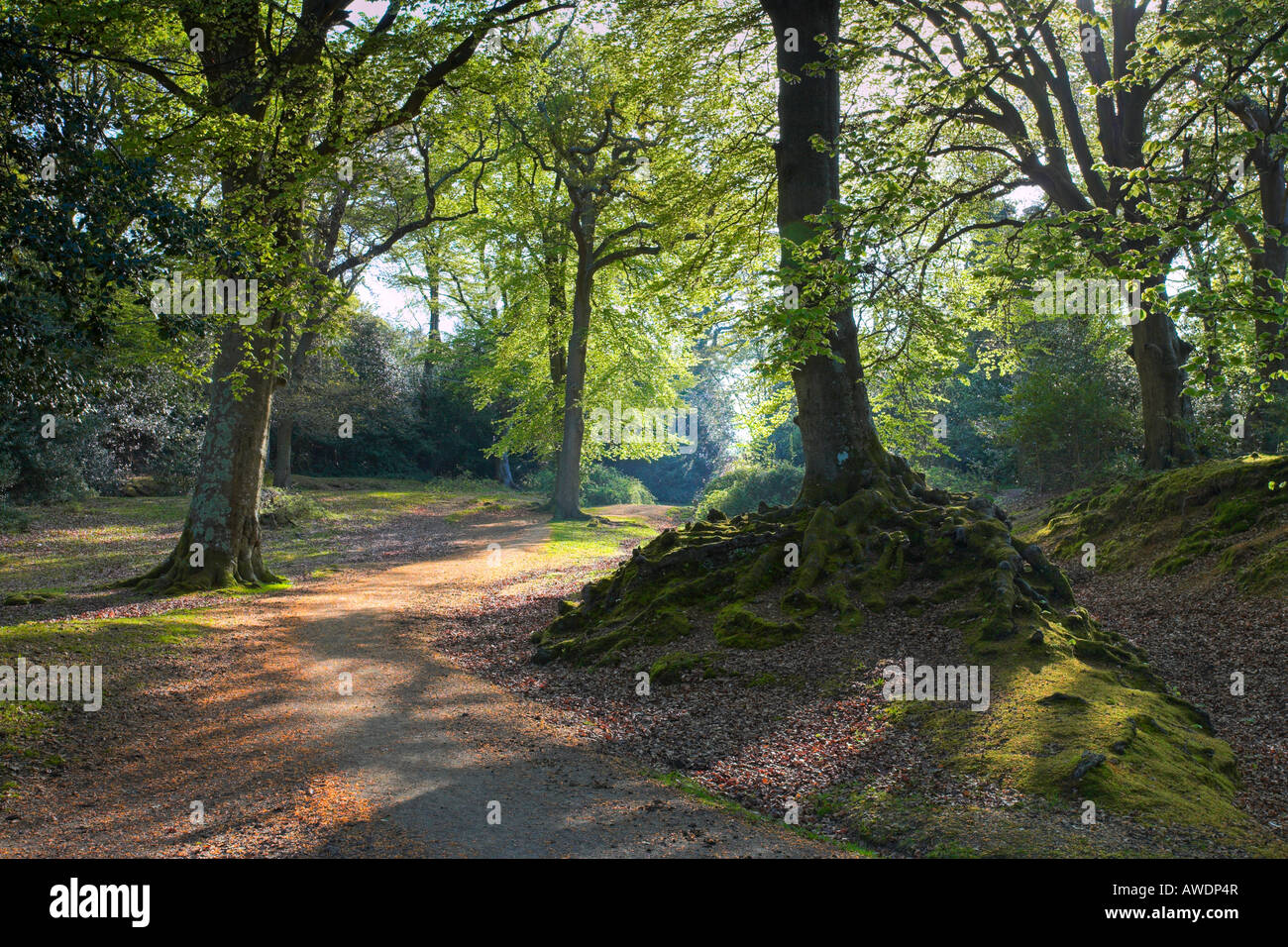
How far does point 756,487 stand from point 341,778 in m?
→ 24.2

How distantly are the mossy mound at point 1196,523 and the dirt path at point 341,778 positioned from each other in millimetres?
8274

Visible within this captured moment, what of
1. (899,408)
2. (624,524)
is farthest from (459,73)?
(624,524)

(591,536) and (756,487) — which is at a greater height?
(756,487)

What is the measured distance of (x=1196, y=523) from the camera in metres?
11.4

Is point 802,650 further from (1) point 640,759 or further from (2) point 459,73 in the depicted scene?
(2) point 459,73

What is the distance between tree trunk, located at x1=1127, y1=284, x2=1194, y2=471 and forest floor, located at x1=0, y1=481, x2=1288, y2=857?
4063 mm

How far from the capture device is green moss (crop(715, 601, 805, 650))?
8.18 metres

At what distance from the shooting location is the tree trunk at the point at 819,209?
10.1 m

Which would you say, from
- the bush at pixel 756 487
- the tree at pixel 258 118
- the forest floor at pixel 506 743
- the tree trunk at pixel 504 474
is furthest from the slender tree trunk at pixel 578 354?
the tree trunk at pixel 504 474

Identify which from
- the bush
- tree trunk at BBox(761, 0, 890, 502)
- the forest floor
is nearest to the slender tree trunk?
the bush

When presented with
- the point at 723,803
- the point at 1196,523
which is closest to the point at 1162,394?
the point at 1196,523

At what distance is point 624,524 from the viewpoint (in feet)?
92.7

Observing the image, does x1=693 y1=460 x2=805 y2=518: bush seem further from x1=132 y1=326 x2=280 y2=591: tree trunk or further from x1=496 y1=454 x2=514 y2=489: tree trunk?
x1=132 y1=326 x2=280 y2=591: tree trunk

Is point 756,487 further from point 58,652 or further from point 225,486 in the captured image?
point 58,652
